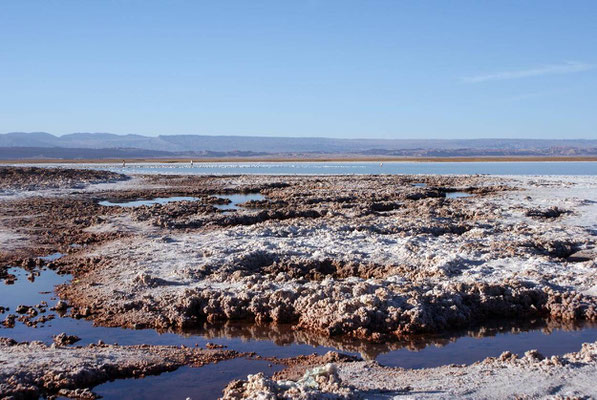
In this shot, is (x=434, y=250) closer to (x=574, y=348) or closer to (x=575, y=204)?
(x=574, y=348)

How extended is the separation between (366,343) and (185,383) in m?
2.18

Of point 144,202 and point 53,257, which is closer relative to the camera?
point 53,257

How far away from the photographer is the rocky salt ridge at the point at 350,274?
25.1ft

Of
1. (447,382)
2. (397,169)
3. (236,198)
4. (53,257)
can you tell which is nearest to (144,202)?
(236,198)

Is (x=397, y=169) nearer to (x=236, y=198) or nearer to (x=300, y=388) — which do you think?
(x=236, y=198)

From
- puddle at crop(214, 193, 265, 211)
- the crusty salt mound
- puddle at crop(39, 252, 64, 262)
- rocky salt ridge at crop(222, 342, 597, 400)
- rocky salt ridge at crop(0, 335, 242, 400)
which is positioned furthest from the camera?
puddle at crop(214, 193, 265, 211)

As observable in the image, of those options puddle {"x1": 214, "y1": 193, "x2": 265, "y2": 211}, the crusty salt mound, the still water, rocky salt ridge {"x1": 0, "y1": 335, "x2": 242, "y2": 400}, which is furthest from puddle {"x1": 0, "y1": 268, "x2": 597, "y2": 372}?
the still water

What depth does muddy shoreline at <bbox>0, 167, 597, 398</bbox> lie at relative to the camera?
7.64 meters

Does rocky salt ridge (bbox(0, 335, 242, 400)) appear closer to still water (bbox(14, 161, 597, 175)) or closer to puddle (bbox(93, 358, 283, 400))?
puddle (bbox(93, 358, 283, 400))

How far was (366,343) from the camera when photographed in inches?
274

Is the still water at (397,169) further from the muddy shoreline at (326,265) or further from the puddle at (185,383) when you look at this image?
the puddle at (185,383)

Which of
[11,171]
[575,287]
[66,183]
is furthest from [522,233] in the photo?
[11,171]

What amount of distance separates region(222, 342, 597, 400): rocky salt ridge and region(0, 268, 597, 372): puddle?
59cm

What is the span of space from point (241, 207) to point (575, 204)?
10612 mm
